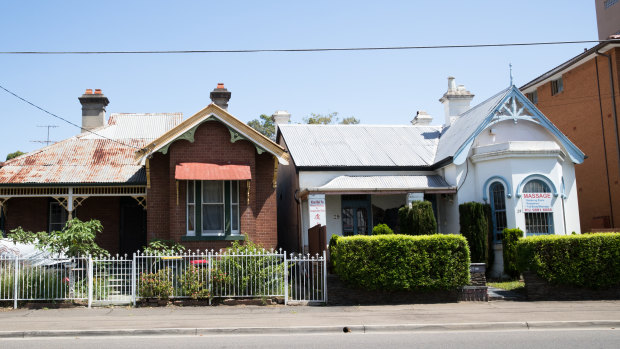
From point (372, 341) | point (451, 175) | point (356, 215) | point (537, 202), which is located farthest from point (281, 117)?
point (372, 341)

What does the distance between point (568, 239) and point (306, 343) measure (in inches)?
343

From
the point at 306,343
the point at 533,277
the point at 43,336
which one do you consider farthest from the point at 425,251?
the point at 43,336

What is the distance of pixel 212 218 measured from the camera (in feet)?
55.6

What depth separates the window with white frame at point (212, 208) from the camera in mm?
16719

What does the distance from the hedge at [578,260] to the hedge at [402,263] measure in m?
2.05

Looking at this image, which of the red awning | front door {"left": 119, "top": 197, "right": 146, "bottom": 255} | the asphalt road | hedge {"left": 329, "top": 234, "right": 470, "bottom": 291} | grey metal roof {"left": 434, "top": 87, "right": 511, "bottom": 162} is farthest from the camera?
front door {"left": 119, "top": 197, "right": 146, "bottom": 255}

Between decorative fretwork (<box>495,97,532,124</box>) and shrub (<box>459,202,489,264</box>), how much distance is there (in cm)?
351

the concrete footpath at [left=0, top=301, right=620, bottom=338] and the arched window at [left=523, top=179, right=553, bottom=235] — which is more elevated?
the arched window at [left=523, top=179, right=553, bottom=235]

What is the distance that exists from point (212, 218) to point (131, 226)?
14.2 ft

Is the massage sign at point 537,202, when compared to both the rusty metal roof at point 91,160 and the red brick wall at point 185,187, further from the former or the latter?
the rusty metal roof at point 91,160

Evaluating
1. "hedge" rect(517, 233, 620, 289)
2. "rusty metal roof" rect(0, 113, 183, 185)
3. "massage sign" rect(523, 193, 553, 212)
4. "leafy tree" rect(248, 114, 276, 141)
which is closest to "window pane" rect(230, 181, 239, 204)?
"rusty metal roof" rect(0, 113, 183, 185)

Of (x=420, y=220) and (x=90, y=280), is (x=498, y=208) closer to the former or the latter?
(x=420, y=220)

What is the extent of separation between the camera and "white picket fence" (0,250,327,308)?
13.5 meters

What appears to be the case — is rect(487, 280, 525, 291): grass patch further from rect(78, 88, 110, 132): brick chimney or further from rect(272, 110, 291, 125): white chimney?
rect(78, 88, 110, 132): brick chimney
